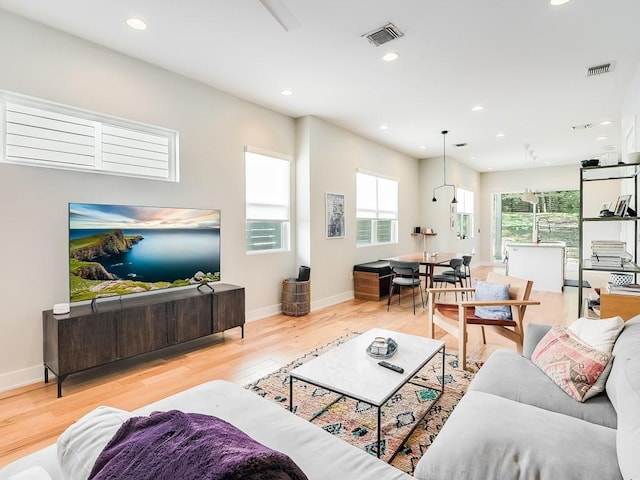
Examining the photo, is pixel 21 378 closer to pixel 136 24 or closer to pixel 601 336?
pixel 136 24

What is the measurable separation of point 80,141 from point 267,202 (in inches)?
89.5

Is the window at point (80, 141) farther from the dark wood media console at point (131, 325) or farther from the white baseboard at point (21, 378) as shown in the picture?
the white baseboard at point (21, 378)

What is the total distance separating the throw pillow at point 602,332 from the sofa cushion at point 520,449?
1.90 feet

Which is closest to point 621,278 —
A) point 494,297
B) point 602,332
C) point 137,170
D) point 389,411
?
point 494,297

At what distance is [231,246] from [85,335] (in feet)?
6.21

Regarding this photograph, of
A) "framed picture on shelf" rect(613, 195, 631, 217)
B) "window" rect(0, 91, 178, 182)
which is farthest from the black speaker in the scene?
"framed picture on shelf" rect(613, 195, 631, 217)

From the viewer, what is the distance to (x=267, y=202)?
4828mm

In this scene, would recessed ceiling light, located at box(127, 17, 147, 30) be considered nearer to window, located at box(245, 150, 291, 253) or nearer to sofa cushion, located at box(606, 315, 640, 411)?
window, located at box(245, 150, 291, 253)

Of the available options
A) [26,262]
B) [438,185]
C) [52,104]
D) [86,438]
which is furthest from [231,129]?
[438,185]

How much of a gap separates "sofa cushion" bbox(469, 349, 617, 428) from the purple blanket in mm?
1492

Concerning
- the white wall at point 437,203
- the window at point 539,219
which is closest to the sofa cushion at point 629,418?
the white wall at point 437,203

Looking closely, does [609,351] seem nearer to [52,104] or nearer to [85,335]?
[85,335]

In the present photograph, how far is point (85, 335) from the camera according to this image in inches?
106

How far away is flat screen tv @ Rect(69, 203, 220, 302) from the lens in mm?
2854
